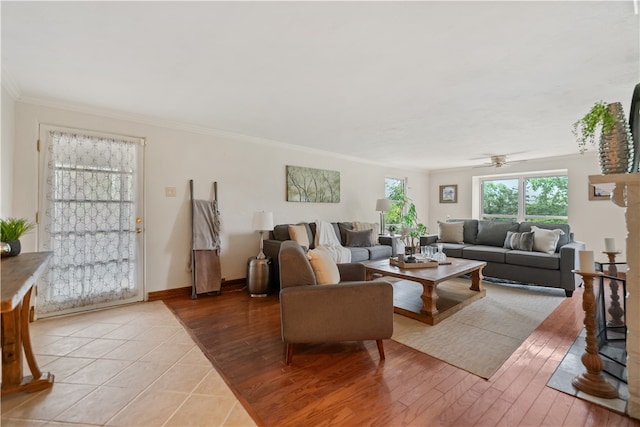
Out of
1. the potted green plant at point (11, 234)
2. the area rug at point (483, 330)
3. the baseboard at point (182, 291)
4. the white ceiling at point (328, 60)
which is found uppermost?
the white ceiling at point (328, 60)

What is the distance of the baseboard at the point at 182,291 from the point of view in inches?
141

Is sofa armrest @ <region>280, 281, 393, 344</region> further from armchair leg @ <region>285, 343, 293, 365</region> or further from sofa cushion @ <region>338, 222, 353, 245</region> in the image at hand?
sofa cushion @ <region>338, 222, 353, 245</region>

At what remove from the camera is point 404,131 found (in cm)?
399

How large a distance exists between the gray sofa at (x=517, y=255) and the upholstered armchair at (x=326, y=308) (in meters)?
3.14

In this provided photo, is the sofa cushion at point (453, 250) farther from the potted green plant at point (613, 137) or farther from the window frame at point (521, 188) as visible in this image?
the potted green plant at point (613, 137)

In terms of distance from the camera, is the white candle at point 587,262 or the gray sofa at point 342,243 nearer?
the white candle at point 587,262

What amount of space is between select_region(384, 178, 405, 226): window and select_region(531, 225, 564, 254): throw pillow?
2906 mm

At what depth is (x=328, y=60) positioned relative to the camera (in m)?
Result: 2.13

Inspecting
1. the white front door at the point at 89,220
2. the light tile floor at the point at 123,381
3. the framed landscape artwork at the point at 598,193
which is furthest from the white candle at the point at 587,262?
the framed landscape artwork at the point at 598,193

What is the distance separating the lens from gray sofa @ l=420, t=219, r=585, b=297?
12.2 feet

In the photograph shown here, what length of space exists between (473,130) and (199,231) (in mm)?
4113

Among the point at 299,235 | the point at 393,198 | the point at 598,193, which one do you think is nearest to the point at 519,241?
the point at 598,193

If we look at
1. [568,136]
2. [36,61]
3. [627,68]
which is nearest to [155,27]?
[36,61]

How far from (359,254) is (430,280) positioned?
1.76 metres
